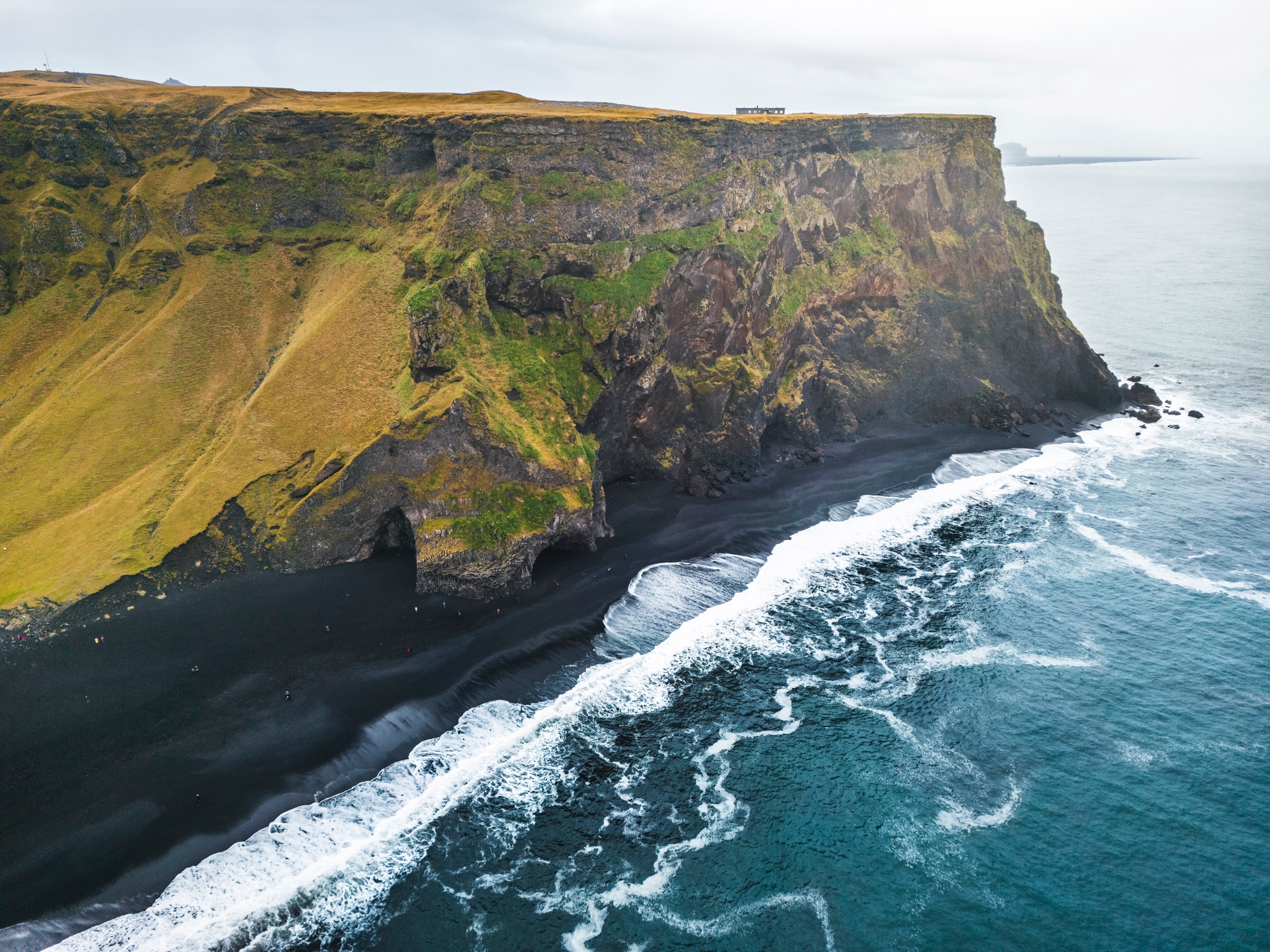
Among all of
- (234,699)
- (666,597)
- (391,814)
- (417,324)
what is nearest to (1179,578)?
(666,597)

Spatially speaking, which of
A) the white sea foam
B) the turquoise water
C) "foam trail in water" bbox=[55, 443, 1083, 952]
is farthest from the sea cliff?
the white sea foam

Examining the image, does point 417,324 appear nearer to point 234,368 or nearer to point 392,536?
point 392,536

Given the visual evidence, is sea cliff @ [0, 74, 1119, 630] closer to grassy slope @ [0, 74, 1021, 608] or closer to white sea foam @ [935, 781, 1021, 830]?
grassy slope @ [0, 74, 1021, 608]

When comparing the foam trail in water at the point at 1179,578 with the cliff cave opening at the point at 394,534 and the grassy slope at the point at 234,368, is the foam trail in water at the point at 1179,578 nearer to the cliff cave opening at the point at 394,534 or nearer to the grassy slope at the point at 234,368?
the grassy slope at the point at 234,368

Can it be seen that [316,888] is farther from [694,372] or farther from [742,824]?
[694,372]

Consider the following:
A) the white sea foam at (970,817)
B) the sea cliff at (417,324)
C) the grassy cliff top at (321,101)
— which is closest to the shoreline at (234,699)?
the sea cliff at (417,324)

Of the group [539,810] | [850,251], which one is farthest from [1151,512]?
[539,810]
